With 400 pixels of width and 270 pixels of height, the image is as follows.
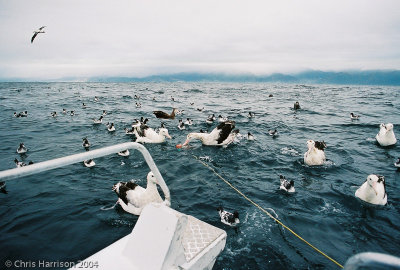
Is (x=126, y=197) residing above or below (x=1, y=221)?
above

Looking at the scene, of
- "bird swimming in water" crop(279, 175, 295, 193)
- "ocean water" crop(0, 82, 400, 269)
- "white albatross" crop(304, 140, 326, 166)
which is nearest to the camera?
"ocean water" crop(0, 82, 400, 269)

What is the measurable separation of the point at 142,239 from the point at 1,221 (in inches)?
260

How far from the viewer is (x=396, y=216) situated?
6863mm

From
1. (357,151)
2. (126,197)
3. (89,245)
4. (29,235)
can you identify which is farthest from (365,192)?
(29,235)

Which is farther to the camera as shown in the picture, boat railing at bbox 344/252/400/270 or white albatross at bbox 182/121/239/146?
white albatross at bbox 182/121/239/146

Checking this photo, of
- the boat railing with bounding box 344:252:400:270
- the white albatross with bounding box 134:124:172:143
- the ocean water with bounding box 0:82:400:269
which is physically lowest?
the ocean water with bounding box 0:82:400:269

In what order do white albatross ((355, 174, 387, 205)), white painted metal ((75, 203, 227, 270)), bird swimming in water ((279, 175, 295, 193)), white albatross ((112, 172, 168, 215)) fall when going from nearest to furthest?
white painted metal ((75, 203, 227, 270)) < white albatross ((112, 172, 168, 215)) < white albatross ((355, 174, 387, 205)) < bird swimming in water ((279, 175, 295, 193))

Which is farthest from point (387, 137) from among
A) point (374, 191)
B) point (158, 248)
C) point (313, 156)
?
point (158, 248)

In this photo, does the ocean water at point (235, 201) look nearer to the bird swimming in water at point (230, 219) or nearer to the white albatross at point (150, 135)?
the bird swimming in water at point (230, 219)

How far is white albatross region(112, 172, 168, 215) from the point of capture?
6.85m

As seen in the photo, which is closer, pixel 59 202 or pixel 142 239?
pixel 142 239

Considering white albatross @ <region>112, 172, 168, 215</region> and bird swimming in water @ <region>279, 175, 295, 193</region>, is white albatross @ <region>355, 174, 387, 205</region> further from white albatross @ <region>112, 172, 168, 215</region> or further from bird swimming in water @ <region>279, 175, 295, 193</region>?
white albatross @ <region>112, 172, 168, 215</region>

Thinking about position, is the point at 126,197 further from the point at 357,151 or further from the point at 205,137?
the point at 357,151

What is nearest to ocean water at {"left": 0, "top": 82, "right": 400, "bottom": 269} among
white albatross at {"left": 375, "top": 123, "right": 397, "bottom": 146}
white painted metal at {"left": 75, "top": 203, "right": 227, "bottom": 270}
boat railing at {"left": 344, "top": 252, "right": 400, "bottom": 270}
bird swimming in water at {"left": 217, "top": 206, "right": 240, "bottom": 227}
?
bird swimming in water at {"left": 217, "top": 206, "right": 240, "bottom": 227}
